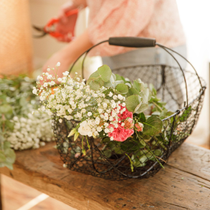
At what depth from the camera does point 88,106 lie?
17.8 inches

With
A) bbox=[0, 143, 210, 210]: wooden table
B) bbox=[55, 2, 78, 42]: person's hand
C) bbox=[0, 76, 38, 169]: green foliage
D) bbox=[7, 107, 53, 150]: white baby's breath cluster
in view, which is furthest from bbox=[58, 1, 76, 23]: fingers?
bbox=[0, 143, 210, 210]: wooden table

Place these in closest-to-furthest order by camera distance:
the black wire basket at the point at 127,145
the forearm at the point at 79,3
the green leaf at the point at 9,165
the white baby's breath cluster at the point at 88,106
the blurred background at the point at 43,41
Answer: the white baby's breath cluster at the point at 88,106 → the black wire basket at the point at 127,145 → the green leaf at the point at 9,165 → the forearm at the point at 79,3 → the blurred background at the point at 43,41

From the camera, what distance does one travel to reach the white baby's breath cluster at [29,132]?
2.39 feet

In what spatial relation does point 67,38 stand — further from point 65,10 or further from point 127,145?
point 127,145

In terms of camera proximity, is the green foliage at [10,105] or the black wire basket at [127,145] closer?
the black wire basket at [127,145]

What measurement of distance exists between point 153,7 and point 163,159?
0.48 metres

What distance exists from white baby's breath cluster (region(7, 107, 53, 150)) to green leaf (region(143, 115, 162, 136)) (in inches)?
13.5

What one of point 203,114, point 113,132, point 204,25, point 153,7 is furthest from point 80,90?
point 203,114

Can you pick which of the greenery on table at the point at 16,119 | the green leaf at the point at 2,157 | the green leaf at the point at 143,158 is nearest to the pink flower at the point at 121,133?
the green leaf at the point at 143,158

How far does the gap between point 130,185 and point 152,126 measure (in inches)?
6.4

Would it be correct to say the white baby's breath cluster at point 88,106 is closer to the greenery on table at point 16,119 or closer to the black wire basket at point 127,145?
the black wire basket at point 127,145

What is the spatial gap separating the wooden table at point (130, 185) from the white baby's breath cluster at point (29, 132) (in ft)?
0.17

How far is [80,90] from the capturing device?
0.44 meters

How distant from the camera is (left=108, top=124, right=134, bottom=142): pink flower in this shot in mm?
428
